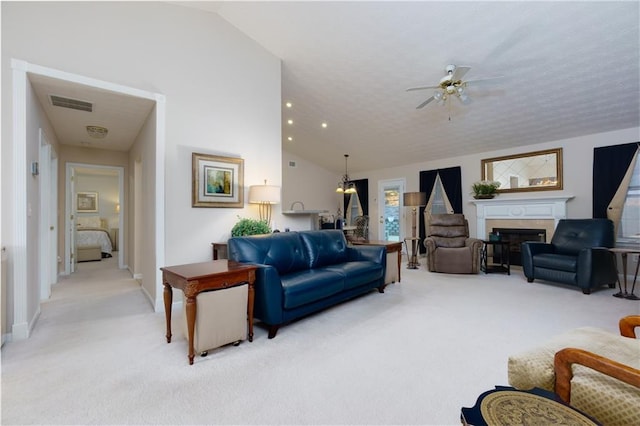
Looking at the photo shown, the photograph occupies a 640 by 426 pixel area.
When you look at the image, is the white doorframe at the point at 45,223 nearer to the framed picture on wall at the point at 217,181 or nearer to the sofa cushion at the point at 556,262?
the framed picture on wall at the point at 217,181

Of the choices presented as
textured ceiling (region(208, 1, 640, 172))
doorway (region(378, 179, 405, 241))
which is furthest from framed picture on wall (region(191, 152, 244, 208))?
doorway (region(378, 179, 405, 241))

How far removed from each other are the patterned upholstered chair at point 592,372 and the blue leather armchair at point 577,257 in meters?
3.06

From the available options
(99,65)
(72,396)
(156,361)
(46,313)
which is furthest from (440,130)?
(46,313)

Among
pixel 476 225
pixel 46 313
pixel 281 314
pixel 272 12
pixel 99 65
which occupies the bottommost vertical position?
pixel 46 313

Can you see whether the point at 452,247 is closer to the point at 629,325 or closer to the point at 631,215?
the point at 631,215

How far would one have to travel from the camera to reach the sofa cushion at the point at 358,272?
3246 millimetres

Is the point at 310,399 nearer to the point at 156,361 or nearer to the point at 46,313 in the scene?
the point at 156,361

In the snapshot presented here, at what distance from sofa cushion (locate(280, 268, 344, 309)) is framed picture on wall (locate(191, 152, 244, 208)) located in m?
1.51

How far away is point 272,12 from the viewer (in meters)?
3.57

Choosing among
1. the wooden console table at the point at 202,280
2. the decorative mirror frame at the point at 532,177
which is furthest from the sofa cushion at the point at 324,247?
the decorative mirror frame at the point at 532,177

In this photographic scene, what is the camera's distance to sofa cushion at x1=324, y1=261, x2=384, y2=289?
325 cm

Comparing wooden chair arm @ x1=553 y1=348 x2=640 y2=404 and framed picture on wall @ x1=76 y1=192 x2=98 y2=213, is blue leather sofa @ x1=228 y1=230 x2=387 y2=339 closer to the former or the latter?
wooden chair arm @ x1=553 y1=348 x2=640 y2=404

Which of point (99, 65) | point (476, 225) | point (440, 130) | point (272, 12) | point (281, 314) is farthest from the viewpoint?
point (476, 225)

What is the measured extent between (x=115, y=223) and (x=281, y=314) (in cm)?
941
